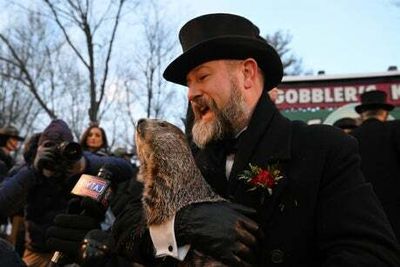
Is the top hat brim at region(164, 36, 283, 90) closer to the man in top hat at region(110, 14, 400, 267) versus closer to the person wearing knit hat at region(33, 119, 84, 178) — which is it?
the man in top hat at region(110, 14, 400, 267)

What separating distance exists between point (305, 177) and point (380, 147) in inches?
85.7

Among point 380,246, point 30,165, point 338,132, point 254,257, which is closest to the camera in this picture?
point 380,246

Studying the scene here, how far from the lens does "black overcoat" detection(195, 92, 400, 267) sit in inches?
62.2

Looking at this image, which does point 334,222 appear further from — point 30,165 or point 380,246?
point 30,165

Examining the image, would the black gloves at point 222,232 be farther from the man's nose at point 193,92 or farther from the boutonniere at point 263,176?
the man's nose at point 193,92

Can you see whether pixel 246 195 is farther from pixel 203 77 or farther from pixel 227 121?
pixel 203 77

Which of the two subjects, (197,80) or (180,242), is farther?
(197,80)

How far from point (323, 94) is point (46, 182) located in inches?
198

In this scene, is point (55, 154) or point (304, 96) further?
point (304, 96)

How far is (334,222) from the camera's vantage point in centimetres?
164

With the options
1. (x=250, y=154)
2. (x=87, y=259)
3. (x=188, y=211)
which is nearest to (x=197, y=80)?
(x=250, y=154)

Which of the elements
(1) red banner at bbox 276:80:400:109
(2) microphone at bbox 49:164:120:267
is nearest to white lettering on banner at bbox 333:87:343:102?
(1) red banner at bbox 276:80:400:109

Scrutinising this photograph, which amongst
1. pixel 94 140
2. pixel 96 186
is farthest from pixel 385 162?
pixel 94 140

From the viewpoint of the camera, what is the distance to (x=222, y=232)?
1.59 metres
